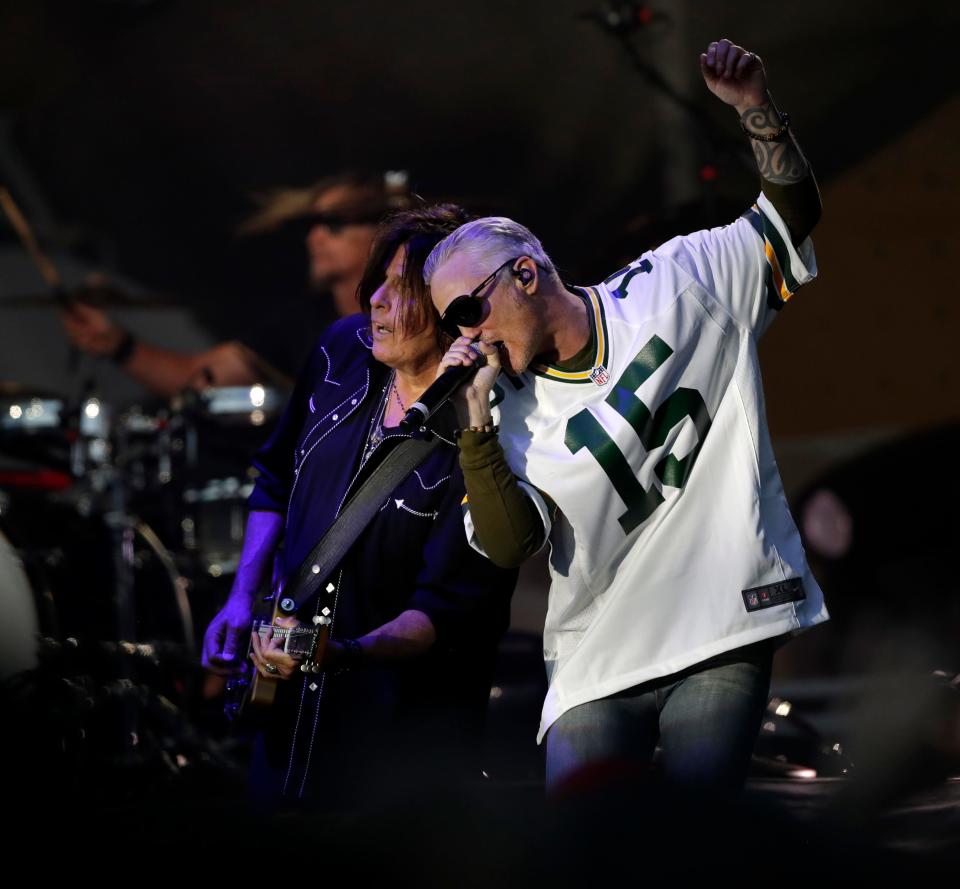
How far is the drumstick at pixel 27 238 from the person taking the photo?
634 cm

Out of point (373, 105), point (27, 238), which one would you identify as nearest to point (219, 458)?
point (27, 238)

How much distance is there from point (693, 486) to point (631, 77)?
3.95 m

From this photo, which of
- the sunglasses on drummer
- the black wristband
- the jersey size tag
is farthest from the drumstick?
the jersey size tag

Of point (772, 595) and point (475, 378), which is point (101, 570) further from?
point (772, 595)

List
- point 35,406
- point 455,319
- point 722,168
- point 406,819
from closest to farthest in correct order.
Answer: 1. point 406,819
2. point 455,319
3. point 722,168
4. point 35,406

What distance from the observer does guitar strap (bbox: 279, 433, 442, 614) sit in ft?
9.45

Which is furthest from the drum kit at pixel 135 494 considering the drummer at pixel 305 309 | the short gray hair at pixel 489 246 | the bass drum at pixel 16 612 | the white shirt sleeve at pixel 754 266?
the white shirt sleeve at pixel 754 266

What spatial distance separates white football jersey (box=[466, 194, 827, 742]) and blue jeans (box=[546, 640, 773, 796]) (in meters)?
0.05

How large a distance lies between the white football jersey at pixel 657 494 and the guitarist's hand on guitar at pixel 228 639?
0.74m

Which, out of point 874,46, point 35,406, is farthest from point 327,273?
point 874,46

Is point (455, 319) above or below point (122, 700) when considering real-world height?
above

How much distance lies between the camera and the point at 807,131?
596cm

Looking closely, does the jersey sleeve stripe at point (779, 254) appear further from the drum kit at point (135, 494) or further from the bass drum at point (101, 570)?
the drum kit at point (135, 494)

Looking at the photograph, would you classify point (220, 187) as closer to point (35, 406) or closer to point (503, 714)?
point (35, 406)
